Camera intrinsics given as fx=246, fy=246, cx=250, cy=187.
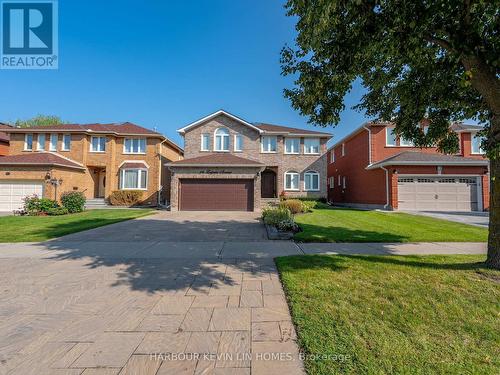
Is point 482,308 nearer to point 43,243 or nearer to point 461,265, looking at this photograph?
point 461,265

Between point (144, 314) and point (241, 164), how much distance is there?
592 inches

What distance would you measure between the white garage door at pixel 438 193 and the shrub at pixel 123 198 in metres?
21.2

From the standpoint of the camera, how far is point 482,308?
3.32 metres

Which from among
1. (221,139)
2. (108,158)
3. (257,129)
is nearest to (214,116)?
(221,139)

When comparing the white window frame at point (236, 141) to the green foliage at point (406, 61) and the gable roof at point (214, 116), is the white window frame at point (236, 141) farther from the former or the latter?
Result: the green foliage at point (406, 61)

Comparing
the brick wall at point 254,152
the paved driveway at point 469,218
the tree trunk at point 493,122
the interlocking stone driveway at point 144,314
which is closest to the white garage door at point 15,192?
the brick wall at point 254,152

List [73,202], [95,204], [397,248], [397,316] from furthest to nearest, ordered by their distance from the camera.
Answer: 1. [95,204]
2. [73,202]
3. [397,248]
4. [397,316]

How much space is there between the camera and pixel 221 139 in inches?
848

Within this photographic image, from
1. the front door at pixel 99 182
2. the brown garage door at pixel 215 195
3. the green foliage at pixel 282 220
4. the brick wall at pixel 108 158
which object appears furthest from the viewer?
the front door at pixel 99 182

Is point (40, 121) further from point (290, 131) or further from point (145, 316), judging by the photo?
point (145, 316)

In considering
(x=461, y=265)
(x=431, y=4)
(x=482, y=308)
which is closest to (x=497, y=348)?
(x=482, y=308)

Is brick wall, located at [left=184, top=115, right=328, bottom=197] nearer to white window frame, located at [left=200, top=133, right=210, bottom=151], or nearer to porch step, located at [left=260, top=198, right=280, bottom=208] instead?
white window frame, located at [left=200, top=133, right=210, bottom=151]

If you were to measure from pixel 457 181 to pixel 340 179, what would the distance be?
10819 mm

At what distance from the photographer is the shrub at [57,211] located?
16188mm
